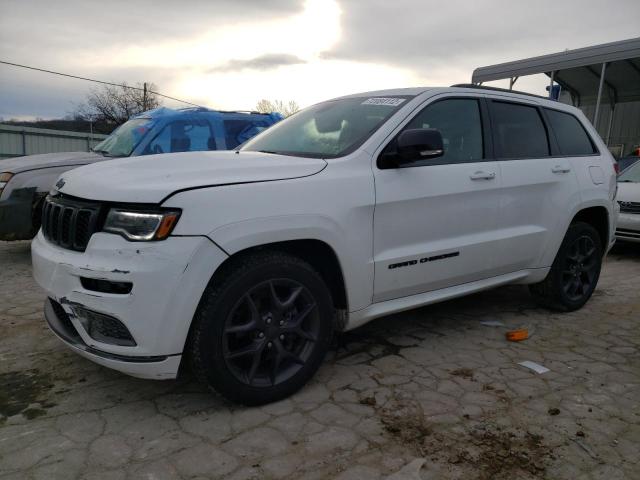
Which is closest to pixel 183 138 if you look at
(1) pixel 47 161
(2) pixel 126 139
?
(2) pixel 126 139

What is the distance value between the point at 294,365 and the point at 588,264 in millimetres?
3244

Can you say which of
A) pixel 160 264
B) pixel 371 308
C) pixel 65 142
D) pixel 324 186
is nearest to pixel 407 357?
pixel 371 308

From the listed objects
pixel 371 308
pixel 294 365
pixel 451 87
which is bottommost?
pixel 294 365

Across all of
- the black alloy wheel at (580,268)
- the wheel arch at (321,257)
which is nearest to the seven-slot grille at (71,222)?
the wheel arch at (321,257)

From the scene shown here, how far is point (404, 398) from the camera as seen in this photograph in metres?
2.92

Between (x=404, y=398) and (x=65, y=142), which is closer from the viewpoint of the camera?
(x=404, y=398)

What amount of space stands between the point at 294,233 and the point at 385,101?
137 cm

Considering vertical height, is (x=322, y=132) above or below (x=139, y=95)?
below

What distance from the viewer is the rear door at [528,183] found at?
3846 mm

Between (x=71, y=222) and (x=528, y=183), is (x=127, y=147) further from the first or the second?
(x=528, y=183)

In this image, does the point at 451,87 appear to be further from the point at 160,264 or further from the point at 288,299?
the point at 160,264

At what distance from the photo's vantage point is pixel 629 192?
749 centimetres

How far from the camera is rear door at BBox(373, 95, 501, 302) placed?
3135mm

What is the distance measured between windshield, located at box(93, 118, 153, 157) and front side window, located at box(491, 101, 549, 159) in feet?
14.9
